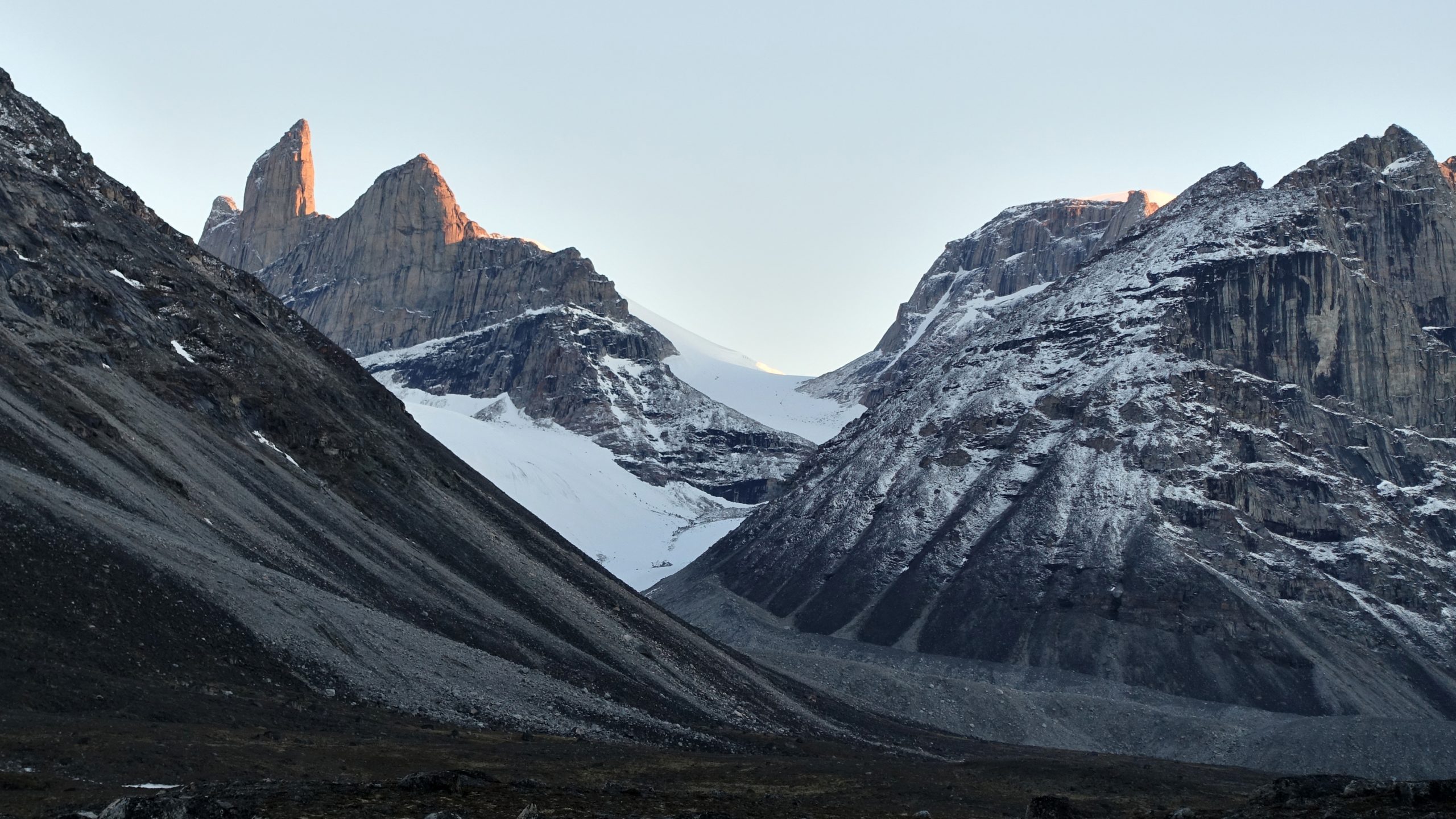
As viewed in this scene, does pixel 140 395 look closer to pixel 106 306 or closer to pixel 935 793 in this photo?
pixel 106 306

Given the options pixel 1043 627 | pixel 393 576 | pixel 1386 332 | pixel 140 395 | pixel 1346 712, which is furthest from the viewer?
pixel 1386 332

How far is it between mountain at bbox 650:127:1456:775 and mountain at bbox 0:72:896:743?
34915 millimetres

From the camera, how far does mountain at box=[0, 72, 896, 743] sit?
195 ft

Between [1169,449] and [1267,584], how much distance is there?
22.8 m

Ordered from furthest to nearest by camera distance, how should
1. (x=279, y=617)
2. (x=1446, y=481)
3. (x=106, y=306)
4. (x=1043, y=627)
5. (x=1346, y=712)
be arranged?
1. (x=1446, y=481)
2. (x=1043, y=627)
3. (x=1346, y=712)
4. (x=106, y=306)
5. (x=279, y=617)

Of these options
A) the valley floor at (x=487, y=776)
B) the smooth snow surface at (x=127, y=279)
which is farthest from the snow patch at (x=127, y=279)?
the valley floor at (x=487, y=776)

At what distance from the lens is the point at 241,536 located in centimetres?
7869

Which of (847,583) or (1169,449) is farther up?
(1169,449)

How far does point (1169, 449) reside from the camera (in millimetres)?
168500

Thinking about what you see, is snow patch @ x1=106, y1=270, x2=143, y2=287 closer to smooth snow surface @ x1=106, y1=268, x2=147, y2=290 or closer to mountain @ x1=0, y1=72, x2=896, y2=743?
smooth snow surface @ x1=106, y1=268, x2=147, y2=290

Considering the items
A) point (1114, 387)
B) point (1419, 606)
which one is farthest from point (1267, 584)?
point (1114, 387)

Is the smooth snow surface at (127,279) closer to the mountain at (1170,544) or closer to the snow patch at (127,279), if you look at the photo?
the snow patch at (127,279)

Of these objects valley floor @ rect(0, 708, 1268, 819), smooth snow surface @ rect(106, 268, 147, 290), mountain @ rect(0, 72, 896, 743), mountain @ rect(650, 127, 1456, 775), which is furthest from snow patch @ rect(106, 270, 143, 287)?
valley floor @ rect(0, 708, 1268, 819)

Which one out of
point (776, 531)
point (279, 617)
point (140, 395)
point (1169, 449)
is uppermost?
point (1169, 449)
